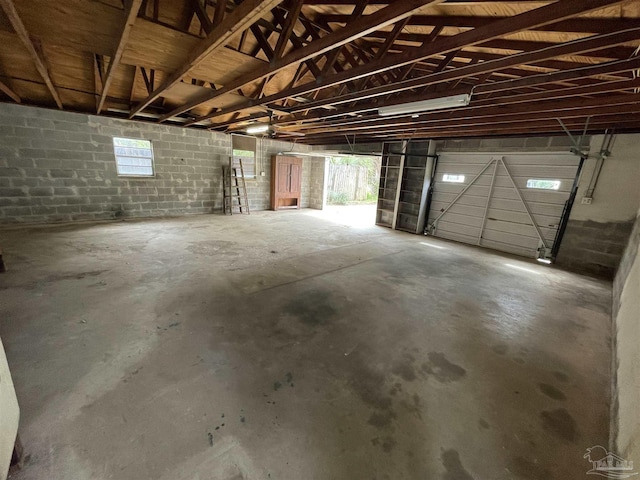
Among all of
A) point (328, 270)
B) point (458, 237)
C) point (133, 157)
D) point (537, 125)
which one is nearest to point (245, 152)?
point (133, 157)

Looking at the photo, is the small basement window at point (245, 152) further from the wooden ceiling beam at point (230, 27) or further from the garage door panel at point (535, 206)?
the garage door panel at point (535, 206)

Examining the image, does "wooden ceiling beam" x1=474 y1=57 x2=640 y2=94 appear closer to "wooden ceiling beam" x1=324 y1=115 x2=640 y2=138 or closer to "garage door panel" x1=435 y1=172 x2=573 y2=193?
"wooden ceiling beam" x1=324 y1=115 x2=640 y2=138

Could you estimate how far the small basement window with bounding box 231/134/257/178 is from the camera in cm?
803

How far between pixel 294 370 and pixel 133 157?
276 inches

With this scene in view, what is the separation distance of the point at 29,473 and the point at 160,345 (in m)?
0.97

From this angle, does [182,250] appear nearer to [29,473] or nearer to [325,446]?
[29,473]

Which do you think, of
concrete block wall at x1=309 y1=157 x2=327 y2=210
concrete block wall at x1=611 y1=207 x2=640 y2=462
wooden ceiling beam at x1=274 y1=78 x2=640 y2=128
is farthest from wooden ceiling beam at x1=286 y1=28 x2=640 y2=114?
concrete block wall at x1=309 y1=157 x2=327 y2=210

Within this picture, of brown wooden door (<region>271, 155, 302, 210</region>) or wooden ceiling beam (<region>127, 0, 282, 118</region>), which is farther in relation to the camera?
brown wooden door (<region>271, 155, 302, 210</region>)

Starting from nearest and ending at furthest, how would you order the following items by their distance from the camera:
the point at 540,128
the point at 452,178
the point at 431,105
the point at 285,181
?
1. the point at 431,105
2. the point at 540,128
3. the point at 452,178
4. the point at 285,181

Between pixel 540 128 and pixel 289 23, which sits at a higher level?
pixel 289 23

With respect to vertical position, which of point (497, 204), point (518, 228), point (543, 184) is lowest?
point (518, 228)

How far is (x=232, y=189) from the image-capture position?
818 cm

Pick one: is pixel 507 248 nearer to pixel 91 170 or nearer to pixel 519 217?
pixel 519 217

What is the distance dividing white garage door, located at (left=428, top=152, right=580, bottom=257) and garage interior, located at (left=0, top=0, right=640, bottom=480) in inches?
1.8
